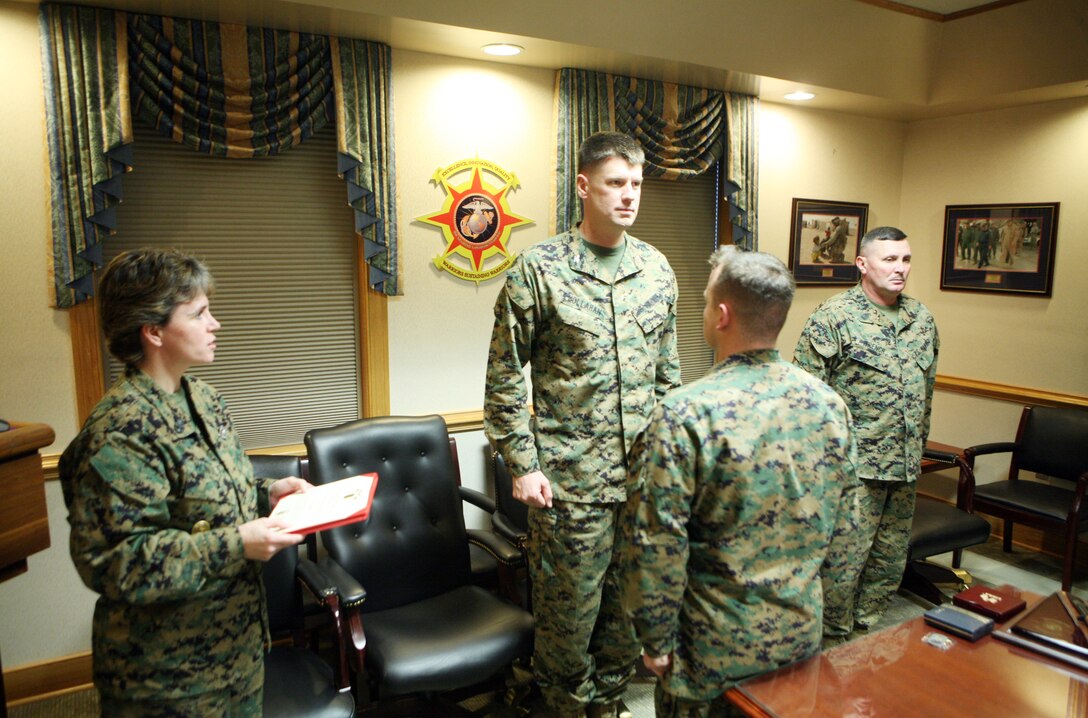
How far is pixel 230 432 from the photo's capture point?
1.65 metres

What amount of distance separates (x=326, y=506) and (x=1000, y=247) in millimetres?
4473

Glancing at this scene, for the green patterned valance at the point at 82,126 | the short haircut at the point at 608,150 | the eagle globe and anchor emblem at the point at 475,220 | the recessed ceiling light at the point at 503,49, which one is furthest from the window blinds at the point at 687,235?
the green patterned valance at the point at 82,126

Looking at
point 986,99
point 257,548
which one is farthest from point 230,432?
point 986,99

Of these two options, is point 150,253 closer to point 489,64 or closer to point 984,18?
point 489,64

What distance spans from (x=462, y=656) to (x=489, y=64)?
257 centimetres

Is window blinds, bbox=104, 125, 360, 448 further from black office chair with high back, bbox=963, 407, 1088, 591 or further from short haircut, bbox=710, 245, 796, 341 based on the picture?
black office chair with high back, bbox=963, 407, 1088, 591

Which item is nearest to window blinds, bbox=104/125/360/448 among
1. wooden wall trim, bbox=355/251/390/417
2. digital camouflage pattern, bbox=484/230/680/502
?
Answer: wooden wall trim, bbox=355/251/390/417

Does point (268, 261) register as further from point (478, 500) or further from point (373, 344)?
point (478, 500)

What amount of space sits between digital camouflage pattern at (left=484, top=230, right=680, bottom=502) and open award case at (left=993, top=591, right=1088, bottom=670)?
1.08 metres

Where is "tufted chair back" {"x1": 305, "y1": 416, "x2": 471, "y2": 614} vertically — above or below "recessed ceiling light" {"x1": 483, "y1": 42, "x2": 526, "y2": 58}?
below

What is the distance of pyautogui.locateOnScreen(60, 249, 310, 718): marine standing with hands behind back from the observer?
1.35m

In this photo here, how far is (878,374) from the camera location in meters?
3.03

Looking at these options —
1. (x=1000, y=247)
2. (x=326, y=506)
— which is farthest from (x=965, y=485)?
(x=326, y=506)

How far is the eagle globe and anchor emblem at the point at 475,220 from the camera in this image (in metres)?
3.35
